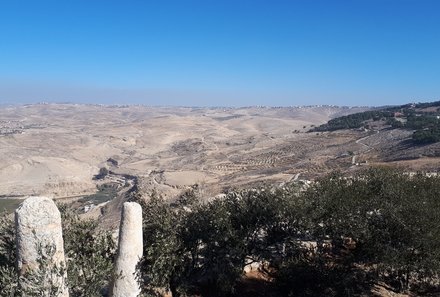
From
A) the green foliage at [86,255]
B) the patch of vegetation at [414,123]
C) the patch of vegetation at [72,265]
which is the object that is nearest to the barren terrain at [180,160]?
the patch of vegetation at [414,123]

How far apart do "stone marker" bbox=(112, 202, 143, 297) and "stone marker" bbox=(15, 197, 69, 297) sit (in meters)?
2.16

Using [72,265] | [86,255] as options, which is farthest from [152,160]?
[72,265]

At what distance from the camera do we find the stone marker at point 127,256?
12.1 meters

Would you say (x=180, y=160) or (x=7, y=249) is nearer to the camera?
(x=7, y=249)

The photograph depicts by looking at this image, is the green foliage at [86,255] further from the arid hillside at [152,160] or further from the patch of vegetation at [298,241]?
the arid hillside at [152,160]

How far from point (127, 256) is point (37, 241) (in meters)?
2.84

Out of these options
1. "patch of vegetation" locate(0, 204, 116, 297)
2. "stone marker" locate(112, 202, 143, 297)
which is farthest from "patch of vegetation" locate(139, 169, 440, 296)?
"patch of vegetation" locate(0, 204, 116, 297)

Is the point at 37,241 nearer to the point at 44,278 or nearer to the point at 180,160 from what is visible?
the point at 44,278

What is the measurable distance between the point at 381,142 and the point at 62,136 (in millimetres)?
101844

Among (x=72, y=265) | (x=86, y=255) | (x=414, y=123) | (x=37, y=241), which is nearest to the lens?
(x=37, y=241)

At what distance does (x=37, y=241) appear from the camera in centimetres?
998

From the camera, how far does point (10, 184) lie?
86312 millimetres

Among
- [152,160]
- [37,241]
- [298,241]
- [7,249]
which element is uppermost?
[37,241]

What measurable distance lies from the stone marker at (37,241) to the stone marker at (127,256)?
2159 millimetres
